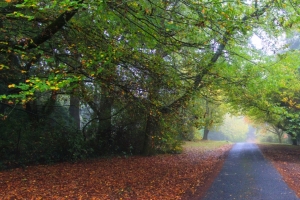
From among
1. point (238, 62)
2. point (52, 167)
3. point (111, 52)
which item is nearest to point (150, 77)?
point (111, 52)

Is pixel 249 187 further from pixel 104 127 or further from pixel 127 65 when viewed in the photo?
pixel 104 127

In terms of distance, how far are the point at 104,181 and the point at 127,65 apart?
3974 mm

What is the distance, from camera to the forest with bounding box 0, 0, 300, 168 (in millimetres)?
6039

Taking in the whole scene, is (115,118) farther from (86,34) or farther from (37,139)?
(86,34)

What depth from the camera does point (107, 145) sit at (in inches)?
556

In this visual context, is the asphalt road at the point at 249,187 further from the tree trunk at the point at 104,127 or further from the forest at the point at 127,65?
the tree trunk at the point at 104,127

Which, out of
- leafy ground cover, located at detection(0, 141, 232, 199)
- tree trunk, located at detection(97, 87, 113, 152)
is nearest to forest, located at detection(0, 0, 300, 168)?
tree trunk, located at detection(97, 87, 113, 152)

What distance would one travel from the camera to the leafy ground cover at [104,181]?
7078 millimetres

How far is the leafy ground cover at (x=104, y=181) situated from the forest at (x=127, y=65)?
1.46 meters

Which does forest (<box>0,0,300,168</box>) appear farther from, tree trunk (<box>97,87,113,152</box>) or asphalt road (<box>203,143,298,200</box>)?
asphalt road (<box>203,143,298,200</box>)

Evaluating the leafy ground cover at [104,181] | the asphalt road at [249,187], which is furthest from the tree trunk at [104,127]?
the asphalt road at [249,187]

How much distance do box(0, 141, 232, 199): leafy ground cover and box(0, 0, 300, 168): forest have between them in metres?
1.46

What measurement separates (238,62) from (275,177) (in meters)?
4.69

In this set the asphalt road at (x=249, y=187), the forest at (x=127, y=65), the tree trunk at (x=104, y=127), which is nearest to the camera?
the forest at (x=127, y=65)
